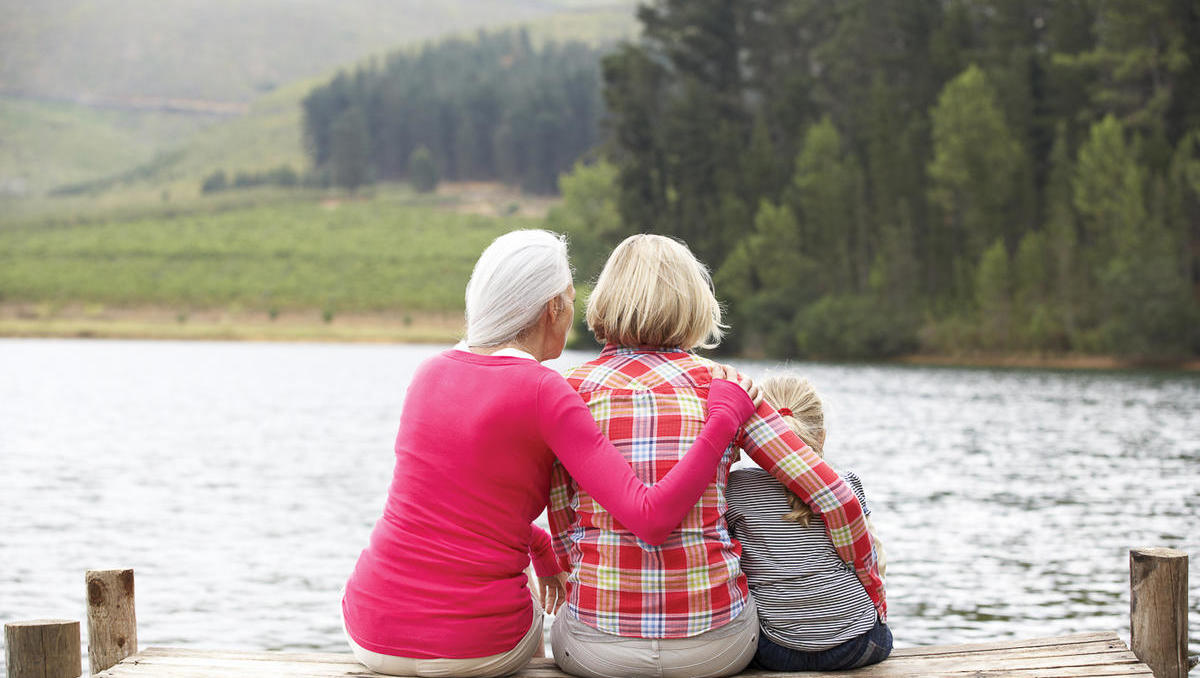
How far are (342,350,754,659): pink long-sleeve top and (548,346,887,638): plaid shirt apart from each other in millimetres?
117

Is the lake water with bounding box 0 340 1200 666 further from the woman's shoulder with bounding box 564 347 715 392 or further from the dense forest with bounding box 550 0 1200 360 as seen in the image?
the dense forest with bounding box 550 0 1200 360

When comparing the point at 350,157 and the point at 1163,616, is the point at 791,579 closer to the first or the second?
the point at 1163,616

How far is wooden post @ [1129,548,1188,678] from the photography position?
15.3 ft

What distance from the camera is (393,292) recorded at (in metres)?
98.9

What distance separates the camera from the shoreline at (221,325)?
9256 centimetres

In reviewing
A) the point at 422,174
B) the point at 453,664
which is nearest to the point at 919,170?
the point at 453,664

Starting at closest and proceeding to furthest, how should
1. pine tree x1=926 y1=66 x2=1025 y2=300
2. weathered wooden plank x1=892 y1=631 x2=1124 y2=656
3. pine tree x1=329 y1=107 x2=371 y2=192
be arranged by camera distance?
weathered wooden plank x1=892 y1=631 x2=1124 y2=656
pine tree x1=926 y1=66 x2=1025 y2=300
pine tree x1=329 y1=107 x2=371 y2=192

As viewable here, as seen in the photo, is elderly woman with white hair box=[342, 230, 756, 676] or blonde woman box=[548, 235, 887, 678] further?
blonde woman box=[548, 235, 887, 678]

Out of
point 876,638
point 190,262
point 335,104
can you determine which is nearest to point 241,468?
point 876,638

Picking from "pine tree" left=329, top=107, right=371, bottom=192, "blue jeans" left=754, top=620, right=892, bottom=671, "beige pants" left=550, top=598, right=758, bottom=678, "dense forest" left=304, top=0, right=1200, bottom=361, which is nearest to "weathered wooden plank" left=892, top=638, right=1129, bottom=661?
"blue jeans" left=754, top=620, right=892, bottom=671

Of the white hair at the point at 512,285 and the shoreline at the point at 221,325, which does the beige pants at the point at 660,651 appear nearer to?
the white hair at the point at 512,285

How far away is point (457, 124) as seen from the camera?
158 m

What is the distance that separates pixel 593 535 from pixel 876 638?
1.05 metres

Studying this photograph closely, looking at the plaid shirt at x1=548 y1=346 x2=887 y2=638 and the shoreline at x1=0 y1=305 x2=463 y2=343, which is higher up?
the plaid shirt at x1=548 y1=346 x2=887 y2=638
